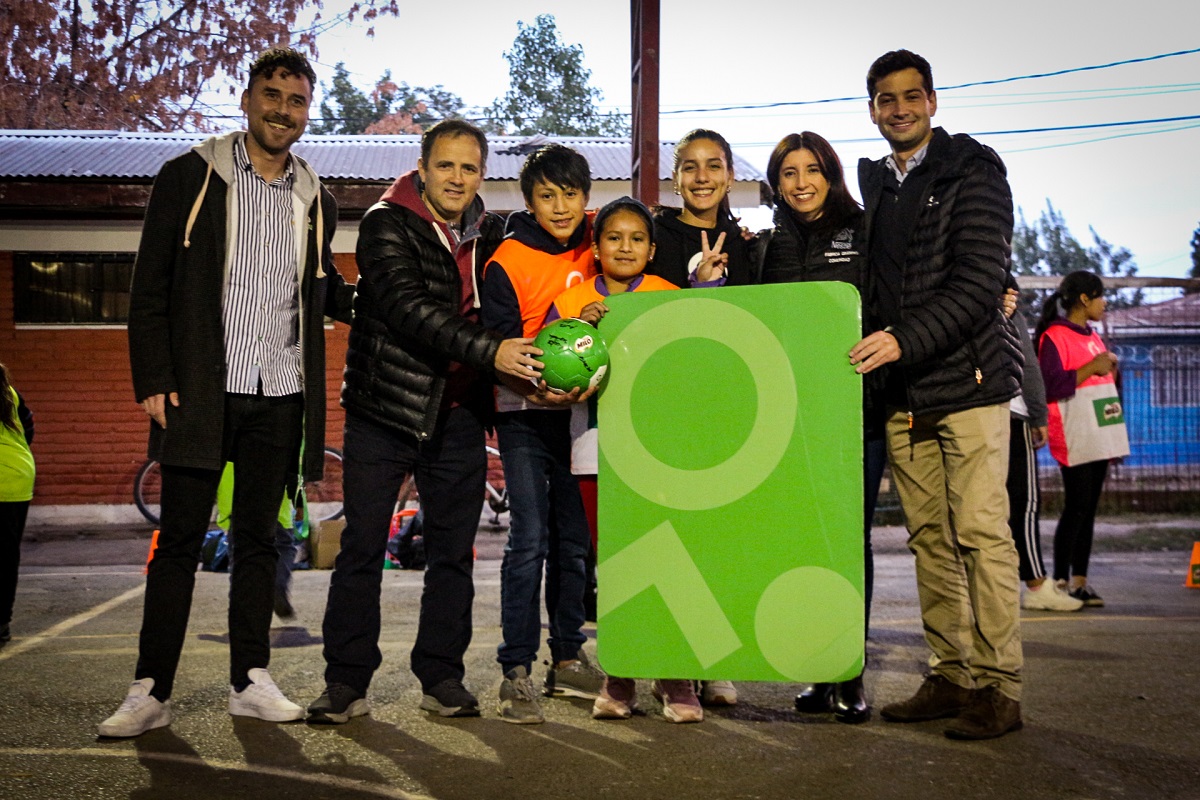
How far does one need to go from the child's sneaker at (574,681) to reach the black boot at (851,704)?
2.91ft

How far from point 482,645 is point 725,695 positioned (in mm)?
1667

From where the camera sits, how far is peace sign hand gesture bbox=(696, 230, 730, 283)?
431 cm

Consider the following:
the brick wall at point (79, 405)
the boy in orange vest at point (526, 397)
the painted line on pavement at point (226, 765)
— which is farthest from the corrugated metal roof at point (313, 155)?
the painted line on pavement at point (226, 765)

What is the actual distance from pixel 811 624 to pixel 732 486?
1.66ft

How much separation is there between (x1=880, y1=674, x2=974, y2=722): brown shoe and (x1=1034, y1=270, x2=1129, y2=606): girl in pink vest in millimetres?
3171

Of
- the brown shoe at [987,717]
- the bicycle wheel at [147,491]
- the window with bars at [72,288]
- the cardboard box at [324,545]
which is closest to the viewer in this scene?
the brown shoe at [987,717]

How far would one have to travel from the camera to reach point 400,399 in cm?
416

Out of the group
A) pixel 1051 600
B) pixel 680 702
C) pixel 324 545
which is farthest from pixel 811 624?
pixel 324 545

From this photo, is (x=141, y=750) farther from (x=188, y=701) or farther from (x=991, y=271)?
(x=991, y=271)

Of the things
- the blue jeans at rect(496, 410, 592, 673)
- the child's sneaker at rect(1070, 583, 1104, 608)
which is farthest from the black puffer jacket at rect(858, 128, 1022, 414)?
the child's sneaker at rect(1070, 583, 1104, 608)

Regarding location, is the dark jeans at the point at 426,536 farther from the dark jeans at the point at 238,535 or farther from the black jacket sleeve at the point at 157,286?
the black jacket sleeve at the point at 157,286

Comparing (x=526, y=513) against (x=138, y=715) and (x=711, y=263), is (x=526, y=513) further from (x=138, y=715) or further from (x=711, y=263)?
(x=138, y=715)

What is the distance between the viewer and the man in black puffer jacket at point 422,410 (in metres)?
4.11

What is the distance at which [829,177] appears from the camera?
14.1 ft
